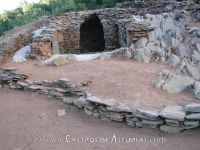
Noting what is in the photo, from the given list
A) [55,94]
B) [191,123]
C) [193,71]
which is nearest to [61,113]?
[55,94]

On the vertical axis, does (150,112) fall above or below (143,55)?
below

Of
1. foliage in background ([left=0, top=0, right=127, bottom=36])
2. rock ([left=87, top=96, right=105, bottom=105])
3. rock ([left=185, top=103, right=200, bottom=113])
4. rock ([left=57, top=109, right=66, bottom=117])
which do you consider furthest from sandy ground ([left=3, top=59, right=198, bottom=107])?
foliage in background ([left=0, top=0, right=127, bottom=36])

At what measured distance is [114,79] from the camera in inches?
322

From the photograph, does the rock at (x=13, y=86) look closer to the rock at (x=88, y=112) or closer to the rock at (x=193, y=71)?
the rock at (x=88, y=112)

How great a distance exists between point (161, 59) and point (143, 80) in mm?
2032

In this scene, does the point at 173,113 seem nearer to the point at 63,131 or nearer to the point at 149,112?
the point at 149,112

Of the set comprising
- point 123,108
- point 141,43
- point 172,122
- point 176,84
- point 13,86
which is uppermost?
point 141,43

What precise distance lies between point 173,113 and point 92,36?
10.3 meters

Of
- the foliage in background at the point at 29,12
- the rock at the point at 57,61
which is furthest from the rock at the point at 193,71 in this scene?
the foliage in background at the point at 29,12

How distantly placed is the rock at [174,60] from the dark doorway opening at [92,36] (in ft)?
20.5

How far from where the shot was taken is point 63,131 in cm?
662

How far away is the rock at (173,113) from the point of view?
603 centimetres

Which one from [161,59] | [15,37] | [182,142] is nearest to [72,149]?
[182,142]

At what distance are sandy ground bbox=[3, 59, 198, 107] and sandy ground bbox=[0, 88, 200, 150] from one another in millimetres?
685
